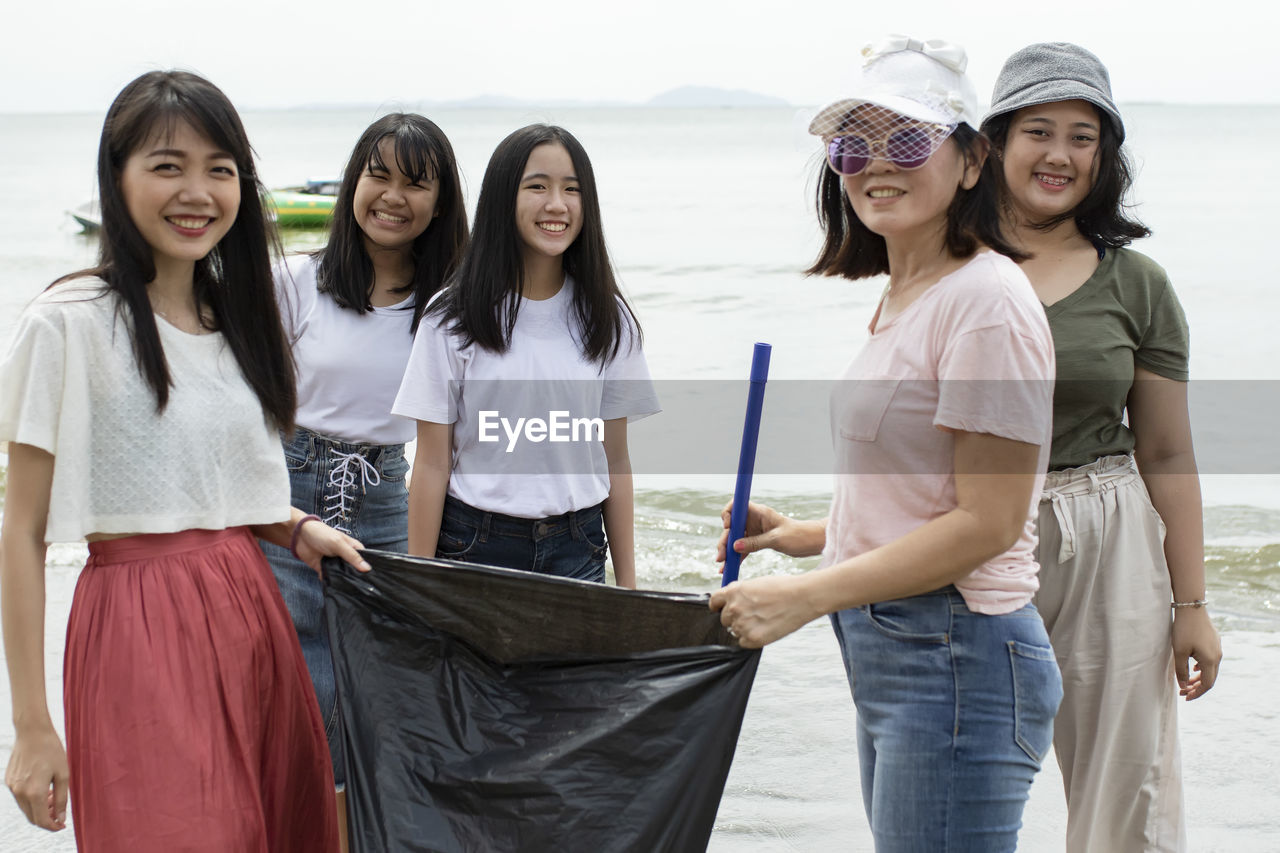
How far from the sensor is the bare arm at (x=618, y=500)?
9.69ft

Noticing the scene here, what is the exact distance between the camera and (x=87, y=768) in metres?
1.95

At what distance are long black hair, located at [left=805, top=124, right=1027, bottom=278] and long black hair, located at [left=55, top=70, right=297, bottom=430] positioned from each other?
1.02 meters

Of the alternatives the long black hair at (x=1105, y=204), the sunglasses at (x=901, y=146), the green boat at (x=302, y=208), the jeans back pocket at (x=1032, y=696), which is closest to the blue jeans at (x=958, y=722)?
the jeans back pocket at (x=1032, y=696)

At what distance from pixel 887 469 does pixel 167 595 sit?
1.19m

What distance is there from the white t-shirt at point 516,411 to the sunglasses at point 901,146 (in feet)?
3.15

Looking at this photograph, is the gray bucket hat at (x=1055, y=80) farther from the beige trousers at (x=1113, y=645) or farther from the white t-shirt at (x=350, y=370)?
the white t-shirt at (x=350, y=370)

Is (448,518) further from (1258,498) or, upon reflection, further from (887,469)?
(1258,498)

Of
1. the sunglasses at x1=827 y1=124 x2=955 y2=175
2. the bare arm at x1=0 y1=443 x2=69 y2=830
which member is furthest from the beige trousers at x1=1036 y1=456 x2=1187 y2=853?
the bare arm at x1=0 y1=443 x2=69 y2=830

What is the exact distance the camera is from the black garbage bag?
203 centimetres

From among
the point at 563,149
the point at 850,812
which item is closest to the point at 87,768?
the point at 563,149

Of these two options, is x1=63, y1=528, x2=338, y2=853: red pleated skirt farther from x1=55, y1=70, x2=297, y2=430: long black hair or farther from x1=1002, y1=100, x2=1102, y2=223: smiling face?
x1=1002, y1=100, x2=1102, y2=223: smiling face

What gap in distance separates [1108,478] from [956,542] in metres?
0.80

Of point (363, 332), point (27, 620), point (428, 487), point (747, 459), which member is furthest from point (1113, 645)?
point (27, 620)

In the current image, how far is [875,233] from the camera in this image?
215 centimetres
